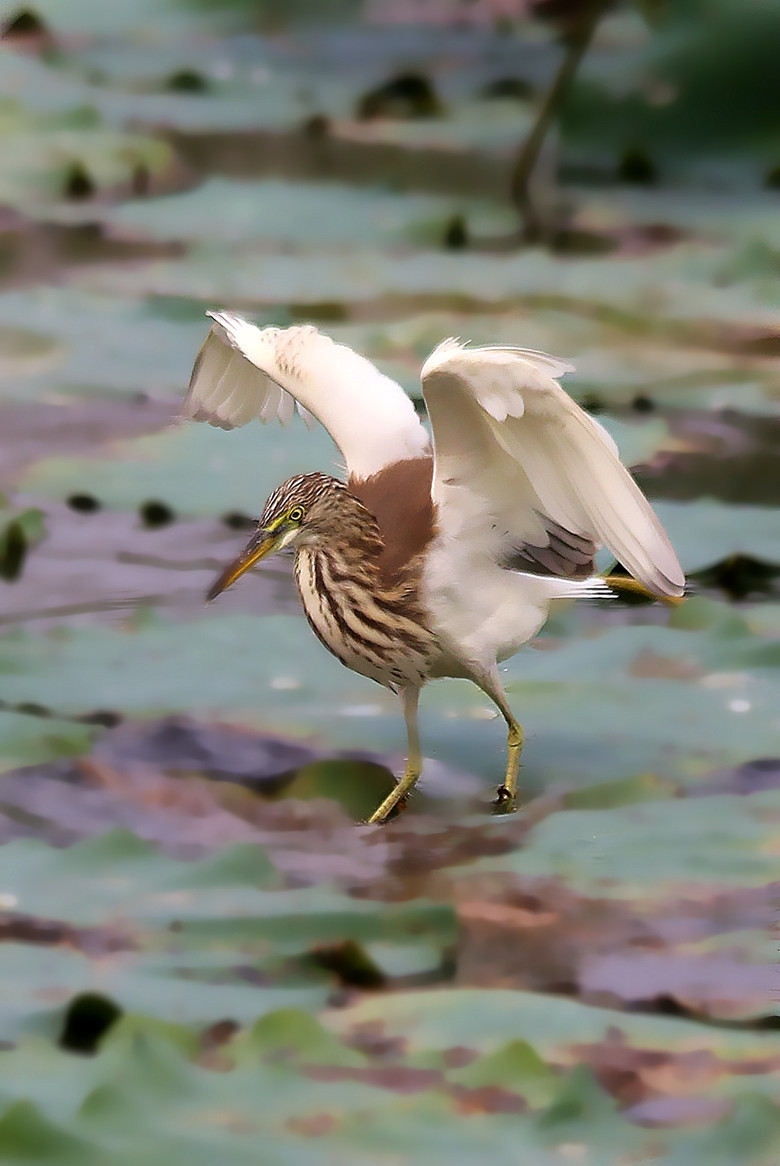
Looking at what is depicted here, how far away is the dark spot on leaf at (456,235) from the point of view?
11.8 feet

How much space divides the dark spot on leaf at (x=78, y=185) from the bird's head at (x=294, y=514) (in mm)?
1966

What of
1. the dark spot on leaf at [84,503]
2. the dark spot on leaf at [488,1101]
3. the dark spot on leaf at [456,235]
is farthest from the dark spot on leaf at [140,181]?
the dark spot on leaf at [488,1101]

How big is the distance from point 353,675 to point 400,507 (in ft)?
1.35

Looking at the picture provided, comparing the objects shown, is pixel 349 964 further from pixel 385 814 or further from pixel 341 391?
pixel 341 391

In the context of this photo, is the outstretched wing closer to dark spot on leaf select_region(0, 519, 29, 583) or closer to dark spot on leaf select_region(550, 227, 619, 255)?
dark spot on leaf select_region(0, 519, 29, 583)

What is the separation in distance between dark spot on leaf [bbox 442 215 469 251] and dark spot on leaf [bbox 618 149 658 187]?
0.38 m

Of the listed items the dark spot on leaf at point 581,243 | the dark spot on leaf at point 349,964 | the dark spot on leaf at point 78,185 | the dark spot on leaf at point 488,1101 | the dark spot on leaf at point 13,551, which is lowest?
the dark spot on leaf at point 488,1101

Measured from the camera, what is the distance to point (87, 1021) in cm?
164

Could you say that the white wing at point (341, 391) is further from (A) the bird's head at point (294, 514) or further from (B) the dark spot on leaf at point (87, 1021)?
(B) the dark spot on leaf at point (87, 1021)

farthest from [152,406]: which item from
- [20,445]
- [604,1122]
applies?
[604,1122]

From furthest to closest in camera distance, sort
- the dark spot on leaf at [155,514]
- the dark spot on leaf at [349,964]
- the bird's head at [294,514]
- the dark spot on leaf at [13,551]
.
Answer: the dark spot on leaf at [155,514] → the dark spot on leaf at [13,551] → the bird's head at [294,514] → the dark spot on leaf at [349,964]

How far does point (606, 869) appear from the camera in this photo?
1.90m

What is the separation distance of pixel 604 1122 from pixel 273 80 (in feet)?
10.1

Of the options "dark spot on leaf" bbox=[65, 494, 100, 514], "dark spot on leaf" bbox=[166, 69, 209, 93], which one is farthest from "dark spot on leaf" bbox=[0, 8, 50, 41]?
"dark spot on leaf" bbox=[65, 494, 100, 514]
